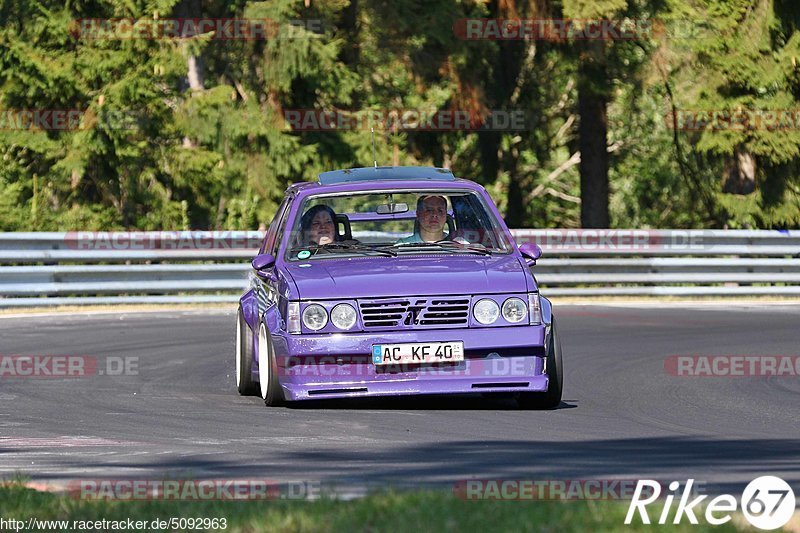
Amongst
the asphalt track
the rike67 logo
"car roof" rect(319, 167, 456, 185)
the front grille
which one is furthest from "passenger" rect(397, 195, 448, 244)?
the rike67 logo

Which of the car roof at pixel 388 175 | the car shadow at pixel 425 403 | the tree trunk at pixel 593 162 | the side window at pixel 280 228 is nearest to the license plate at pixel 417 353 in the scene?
the car shadow at pixel 425 403

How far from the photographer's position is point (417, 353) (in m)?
10.2

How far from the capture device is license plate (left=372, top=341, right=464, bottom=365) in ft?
33.3

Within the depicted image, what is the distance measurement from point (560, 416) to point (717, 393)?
7.07ft

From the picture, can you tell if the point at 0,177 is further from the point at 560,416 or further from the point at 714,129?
the point at 560,416

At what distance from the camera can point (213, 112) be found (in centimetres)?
2959

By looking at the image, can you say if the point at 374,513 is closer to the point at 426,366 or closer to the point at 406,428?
the point at 406,428

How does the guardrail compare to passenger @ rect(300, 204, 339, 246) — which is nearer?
passenger @ rect(300, 204, 339, 246)

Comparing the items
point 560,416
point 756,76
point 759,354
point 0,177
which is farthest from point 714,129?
point 560,416

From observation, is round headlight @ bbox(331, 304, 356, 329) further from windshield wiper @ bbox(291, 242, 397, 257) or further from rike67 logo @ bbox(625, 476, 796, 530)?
rike67 logo @ bbox(625, 476, 796, 530)

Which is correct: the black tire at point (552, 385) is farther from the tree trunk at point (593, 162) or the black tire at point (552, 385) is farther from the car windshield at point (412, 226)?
the tree trunk at point (593, 162)

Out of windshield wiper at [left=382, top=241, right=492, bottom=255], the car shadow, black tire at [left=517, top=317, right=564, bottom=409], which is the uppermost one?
windshield wiper at [left=382, top=241, right=492, bottom=255]

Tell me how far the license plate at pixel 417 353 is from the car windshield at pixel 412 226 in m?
1.13

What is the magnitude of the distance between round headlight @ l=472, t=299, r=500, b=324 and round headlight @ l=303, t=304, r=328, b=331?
951 mm
